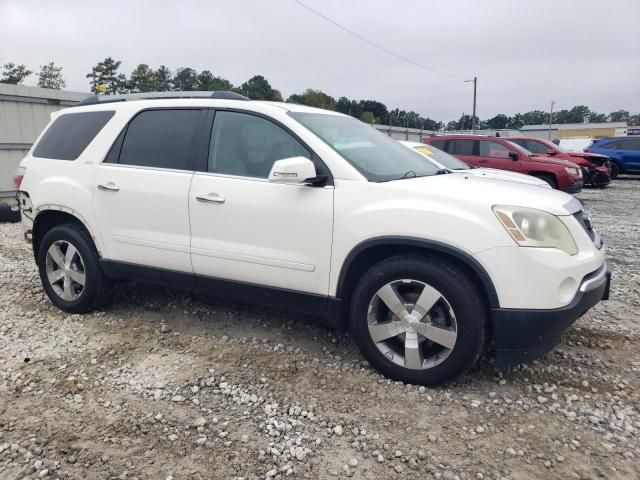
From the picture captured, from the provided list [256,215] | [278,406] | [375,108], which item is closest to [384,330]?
[278,406]

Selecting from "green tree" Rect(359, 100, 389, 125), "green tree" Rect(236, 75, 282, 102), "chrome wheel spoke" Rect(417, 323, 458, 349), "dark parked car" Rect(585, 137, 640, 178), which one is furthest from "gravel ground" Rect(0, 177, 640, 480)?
"green tree" Rect(359, 100, 389, 125)

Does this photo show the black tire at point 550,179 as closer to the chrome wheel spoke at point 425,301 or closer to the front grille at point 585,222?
the front grille at point 585,222

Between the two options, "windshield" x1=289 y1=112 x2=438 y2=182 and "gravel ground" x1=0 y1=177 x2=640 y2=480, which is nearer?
"gravel ground" x1=0 y1=177 x2=640 y2=480

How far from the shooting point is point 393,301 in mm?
3096

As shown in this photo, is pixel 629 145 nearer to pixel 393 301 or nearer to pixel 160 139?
pixel 393 301

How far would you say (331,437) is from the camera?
8.88ft

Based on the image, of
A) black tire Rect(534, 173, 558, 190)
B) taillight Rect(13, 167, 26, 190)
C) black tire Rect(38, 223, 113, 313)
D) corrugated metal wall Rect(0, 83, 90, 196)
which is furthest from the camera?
black tire Rect(534, 173, 558, 190)

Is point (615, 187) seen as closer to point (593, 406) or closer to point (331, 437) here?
point (593, 406)

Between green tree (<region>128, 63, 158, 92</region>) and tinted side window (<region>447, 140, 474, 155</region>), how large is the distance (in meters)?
47.8

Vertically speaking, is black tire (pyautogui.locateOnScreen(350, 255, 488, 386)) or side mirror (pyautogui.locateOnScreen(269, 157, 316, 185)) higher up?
side mirror (pyautogui.locateOnScreen(269, 157, 316, 185))

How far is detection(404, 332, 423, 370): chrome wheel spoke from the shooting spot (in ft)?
10.1

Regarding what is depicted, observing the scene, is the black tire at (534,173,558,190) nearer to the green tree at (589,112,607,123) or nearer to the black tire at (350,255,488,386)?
the black tire at (350,255,488,386)

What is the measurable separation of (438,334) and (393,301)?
0.32 metres

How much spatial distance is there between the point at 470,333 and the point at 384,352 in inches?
22.2
